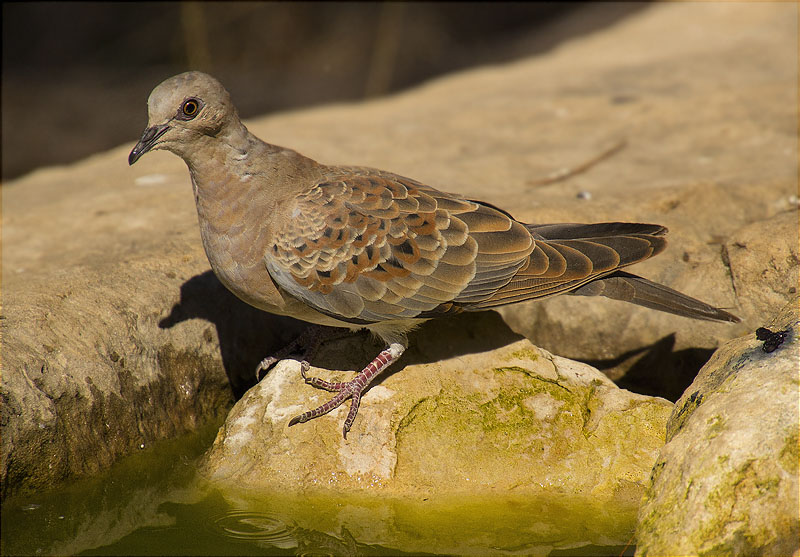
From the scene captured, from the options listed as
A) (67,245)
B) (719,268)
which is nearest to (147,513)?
(67,245)

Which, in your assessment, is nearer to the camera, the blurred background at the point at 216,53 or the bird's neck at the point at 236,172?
the bird's neck at the point at 236,172

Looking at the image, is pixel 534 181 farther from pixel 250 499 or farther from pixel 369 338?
pixel 250 499

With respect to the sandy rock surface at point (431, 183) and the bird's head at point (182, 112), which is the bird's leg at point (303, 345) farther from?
the bird's head at point (182, 112)

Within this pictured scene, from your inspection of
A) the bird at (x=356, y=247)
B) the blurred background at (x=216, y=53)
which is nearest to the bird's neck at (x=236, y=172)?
the bird at (x=356, y=247)

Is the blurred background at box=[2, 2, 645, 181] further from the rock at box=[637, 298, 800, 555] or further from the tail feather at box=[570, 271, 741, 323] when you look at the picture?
the rock at box=[637, 298, 800, 555]

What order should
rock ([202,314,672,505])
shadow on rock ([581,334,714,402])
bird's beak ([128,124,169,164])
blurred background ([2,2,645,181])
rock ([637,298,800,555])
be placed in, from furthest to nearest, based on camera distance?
blurred background ([2,2,645,181]) < shadow on rock ([581,334,714,402]) < bird's beak ([128,124,169,164]) < rock ([202,314,672,505]) < rock ([637,298,800,555])

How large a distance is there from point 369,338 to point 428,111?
16.5 feet

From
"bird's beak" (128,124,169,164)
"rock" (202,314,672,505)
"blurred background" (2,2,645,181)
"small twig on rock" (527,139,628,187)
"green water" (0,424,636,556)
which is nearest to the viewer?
"green water" (0,424,636,556)

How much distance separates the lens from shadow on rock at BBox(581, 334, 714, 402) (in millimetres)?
4422

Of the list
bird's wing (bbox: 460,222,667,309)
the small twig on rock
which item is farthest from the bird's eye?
the small twig on rock

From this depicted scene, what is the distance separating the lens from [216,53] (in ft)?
38.2

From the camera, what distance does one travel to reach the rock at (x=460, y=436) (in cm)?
362

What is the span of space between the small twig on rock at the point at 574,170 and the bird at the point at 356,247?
2.29m

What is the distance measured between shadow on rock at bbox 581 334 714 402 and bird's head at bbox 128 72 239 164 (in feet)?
8.56
